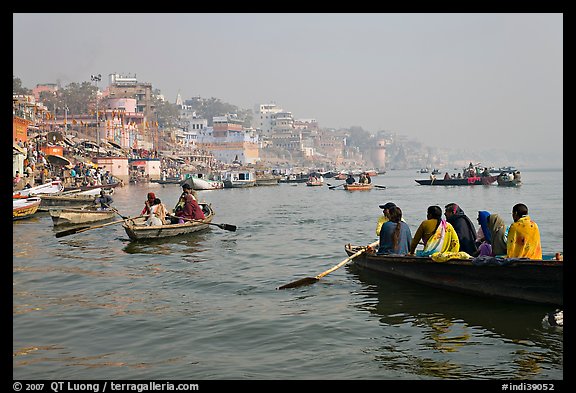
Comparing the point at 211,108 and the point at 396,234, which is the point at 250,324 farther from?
the point at 211,108

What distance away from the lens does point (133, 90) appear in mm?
111375

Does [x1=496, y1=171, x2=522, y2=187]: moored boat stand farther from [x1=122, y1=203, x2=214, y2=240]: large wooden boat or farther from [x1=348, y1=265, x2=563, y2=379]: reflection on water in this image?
[x1=348, y1=265, x2=563, y2=379]: reflection on water

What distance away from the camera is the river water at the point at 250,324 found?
747 cm

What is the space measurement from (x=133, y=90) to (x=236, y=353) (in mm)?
109038

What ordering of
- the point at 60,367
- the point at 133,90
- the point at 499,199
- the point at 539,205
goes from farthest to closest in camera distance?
the point at 133,90 < the point at 499,199 < the point at 539,205 < the point at 60,367

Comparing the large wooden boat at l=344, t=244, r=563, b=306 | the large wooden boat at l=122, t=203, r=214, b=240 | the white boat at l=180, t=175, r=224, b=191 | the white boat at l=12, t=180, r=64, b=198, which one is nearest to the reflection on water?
the large wooden boat at l=344, t=244, r=563, b=306

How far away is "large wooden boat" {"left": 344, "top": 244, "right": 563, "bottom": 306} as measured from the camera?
30.3 feet

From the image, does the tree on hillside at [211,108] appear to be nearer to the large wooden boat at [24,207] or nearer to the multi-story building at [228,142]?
the multi-story building at [228,142]

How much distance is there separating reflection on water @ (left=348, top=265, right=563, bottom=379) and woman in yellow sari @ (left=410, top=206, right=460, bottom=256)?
0.76 metres

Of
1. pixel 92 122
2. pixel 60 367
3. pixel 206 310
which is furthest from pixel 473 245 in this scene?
pixel 92 122

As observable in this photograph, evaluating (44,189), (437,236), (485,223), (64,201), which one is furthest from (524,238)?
(44,189)

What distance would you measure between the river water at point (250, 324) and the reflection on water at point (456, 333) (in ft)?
0.06
